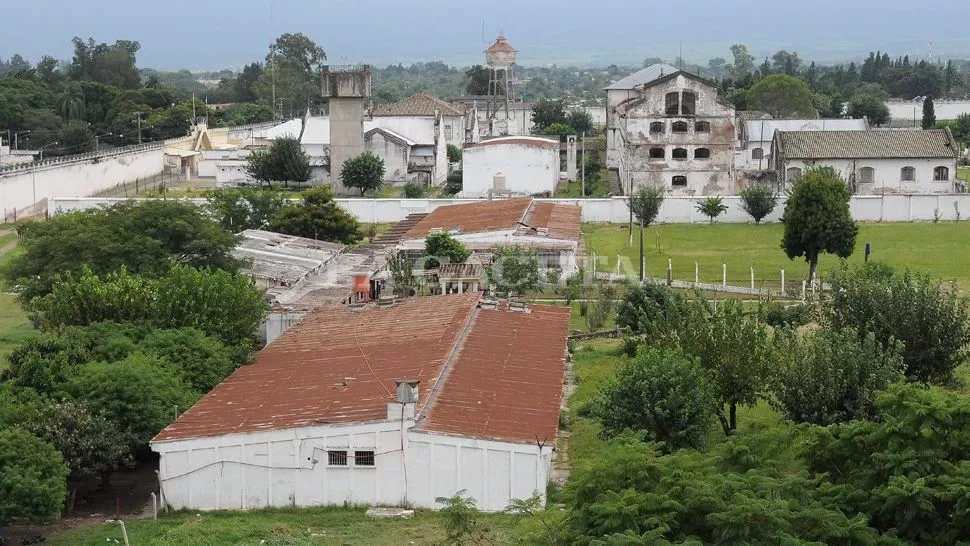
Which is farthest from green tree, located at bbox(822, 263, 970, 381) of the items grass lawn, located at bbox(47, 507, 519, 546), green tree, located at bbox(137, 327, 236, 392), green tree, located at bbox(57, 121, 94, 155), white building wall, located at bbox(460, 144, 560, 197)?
green tree, located at bbox(57, 121, 94, 155)

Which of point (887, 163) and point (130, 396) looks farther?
point (887, 163)

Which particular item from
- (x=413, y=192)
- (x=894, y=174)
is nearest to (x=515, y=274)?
(x=413, y=192)

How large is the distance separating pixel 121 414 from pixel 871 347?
11.7 m

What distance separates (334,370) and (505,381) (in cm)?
304

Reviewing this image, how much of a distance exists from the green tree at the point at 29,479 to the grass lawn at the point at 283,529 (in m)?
0.70

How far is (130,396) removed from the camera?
77.2 ft

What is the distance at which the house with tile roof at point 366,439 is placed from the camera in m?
21.8

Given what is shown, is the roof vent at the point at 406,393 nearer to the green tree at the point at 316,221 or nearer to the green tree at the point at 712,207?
the green tree at the point at 316,221

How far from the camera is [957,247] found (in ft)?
164

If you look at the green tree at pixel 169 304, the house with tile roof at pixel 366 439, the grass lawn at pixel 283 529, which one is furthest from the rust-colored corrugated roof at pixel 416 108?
the grass lawn at pixel 283 529

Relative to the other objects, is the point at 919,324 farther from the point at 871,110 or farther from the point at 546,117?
the point at 871,110

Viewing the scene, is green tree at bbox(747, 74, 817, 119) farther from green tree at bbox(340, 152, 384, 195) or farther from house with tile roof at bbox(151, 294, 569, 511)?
house with tile roof at bbox(151, 294, 569, 511)

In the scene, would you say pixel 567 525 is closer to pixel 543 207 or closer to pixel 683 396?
pixel 683 396

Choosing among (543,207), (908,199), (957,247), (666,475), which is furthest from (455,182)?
(666,475)
